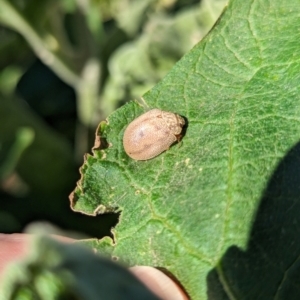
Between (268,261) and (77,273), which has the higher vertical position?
(77,273)

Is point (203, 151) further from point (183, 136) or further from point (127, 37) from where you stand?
point (127, 37)

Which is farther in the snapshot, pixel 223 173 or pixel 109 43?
pixel 109 43

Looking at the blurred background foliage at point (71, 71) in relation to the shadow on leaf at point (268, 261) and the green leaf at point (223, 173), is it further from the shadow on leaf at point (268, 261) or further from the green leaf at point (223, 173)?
the shadow on leaf at point (268, 261)

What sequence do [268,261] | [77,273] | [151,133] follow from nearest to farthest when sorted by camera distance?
1. [77,273]
2. [268,261]
3. [151,133]

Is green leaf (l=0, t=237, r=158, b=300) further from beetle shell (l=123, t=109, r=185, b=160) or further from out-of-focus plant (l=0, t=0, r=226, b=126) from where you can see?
out-of-focus plant (l=0, t=0, r=226, b=126)

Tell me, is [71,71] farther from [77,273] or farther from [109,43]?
[77,273]

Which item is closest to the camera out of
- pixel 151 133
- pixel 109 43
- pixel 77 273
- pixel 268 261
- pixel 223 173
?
pixel 77 273

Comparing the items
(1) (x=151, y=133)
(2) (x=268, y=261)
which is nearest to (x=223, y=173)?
(2) (x=268, y=261)
